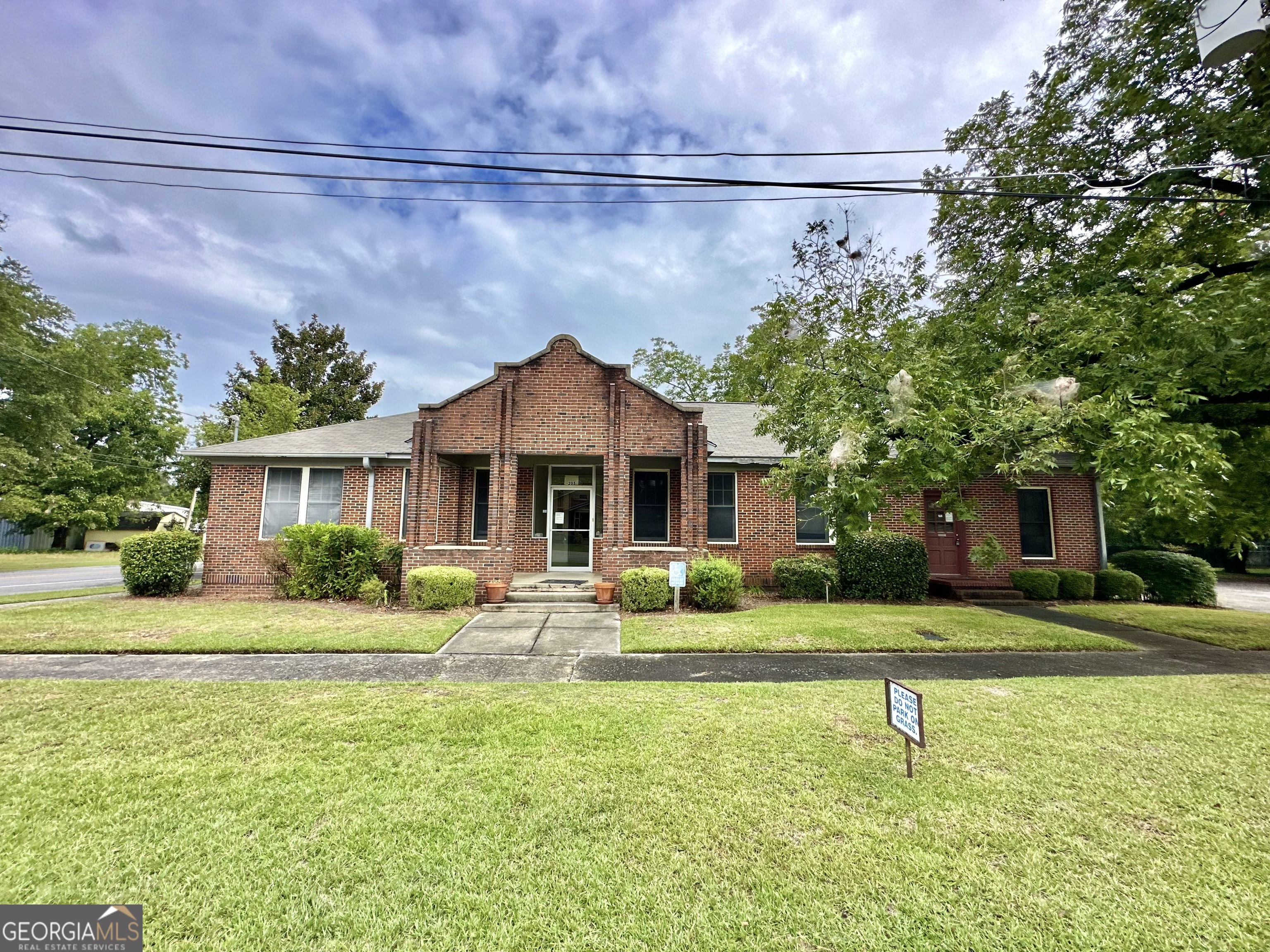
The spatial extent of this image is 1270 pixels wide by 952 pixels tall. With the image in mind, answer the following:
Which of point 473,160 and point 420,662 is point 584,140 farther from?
point 420,662

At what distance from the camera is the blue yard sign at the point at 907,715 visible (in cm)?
328

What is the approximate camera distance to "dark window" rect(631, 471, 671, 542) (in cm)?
1279

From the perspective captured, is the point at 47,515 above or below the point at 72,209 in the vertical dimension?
below

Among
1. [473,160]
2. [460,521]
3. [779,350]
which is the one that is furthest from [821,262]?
[460,521]

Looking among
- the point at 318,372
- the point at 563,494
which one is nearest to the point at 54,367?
the point at 318,372

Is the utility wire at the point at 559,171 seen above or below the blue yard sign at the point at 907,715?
above

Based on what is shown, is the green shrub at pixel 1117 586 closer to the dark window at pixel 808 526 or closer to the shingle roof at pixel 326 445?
the dark window at pixel 808 526

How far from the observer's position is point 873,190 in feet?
19.9

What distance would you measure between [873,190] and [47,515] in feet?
139

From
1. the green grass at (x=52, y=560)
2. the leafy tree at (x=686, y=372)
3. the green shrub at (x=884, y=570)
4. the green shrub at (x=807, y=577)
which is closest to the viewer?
the green shrub at (x=807, y=577)

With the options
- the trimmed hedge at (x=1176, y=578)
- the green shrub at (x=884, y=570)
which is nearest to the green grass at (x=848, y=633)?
the green shrub at (x=884, y=570)

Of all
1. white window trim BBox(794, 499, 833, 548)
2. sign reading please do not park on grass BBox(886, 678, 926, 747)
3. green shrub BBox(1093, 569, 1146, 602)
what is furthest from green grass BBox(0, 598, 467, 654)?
green shrub BBox(1093, 569, 1146, 602)

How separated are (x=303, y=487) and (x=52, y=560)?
22690 mm

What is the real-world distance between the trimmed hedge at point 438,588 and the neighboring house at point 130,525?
Result: 94.1ft
